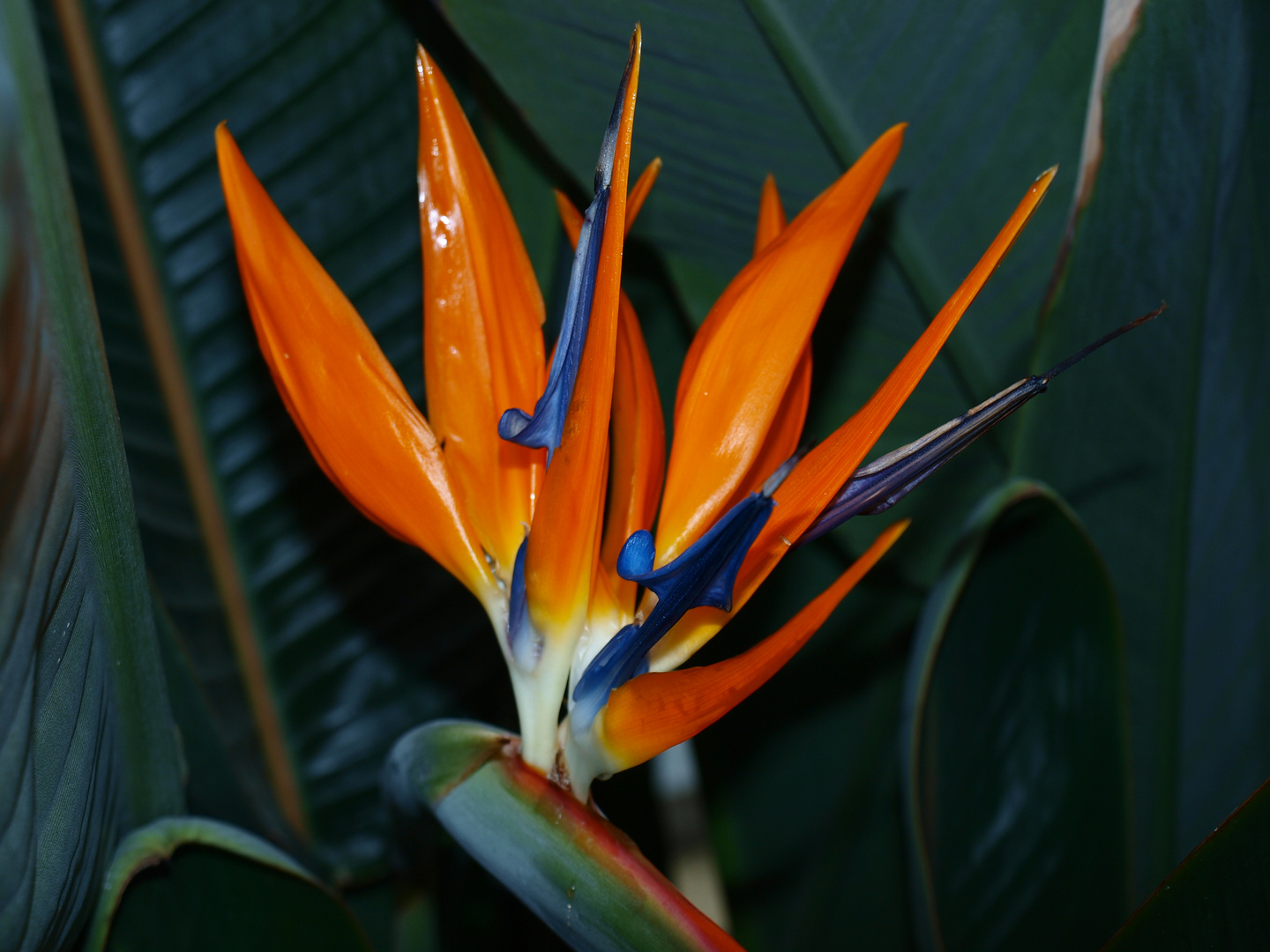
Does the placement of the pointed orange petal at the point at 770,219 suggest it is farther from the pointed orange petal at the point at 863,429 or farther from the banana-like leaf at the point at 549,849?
the banana-like leaf at the point at 549,849

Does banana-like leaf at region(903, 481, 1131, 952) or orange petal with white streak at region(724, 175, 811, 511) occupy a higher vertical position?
orange petal with white streak at region(724, 175, 811, 511)

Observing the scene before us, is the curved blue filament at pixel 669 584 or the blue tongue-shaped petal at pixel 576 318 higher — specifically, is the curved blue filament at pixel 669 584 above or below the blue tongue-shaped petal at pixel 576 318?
below

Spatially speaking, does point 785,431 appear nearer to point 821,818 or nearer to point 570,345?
point 570,345

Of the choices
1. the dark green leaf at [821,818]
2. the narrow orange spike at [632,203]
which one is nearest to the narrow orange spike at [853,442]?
the narrow orange spike at [632,203]

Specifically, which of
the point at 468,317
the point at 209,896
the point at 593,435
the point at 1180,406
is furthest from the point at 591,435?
the point at 1180,406

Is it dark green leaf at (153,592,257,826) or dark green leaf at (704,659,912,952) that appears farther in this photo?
dark green leaf at (704,659,912,952)

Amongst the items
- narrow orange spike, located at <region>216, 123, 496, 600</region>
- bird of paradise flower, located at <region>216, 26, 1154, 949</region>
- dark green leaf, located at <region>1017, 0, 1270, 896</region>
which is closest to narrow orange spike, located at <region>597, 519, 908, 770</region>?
bird of paradise flower, located at <region>216, 26, 1154, 949</region>

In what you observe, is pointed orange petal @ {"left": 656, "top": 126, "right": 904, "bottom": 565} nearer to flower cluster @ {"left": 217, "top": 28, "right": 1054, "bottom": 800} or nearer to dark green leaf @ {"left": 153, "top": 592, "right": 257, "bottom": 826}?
flower cluster @ {"left": 217, "top": 28, "right": 1054, "bottom": 800}
